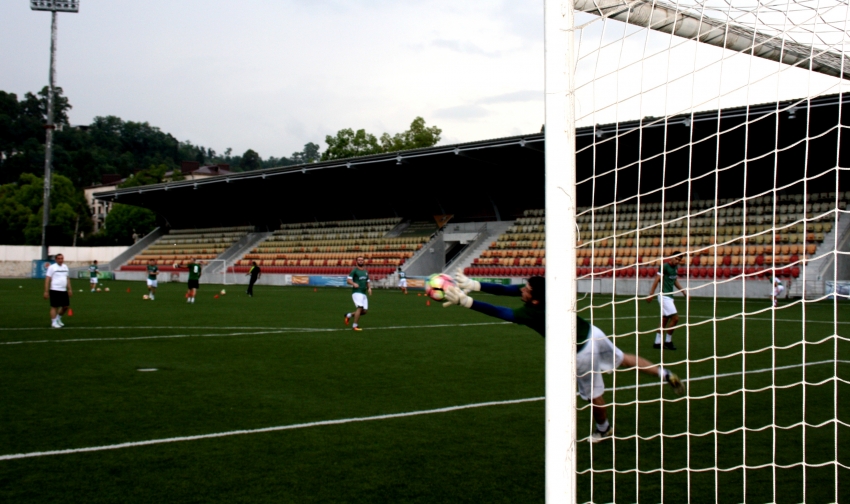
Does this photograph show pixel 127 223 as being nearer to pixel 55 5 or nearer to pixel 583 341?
pixel 55 5

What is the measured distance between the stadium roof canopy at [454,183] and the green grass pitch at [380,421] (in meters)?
13.4

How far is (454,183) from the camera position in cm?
4156

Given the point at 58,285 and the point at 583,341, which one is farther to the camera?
the point at 58,285

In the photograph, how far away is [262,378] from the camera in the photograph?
9586mm

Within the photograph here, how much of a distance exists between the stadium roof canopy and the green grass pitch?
13.4 metres

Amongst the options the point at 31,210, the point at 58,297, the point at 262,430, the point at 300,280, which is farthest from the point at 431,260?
the point at 31,210

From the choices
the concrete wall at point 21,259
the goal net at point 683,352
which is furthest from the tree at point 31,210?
the goal net at point 683,352

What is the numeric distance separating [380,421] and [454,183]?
34900 millimetres

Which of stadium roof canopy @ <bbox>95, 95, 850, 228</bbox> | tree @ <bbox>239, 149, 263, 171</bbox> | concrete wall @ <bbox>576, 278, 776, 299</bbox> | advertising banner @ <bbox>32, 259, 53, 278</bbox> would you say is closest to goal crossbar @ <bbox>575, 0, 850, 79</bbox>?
stadium roof canopy @ <bbox>95, 95, 850, 228</bbox>

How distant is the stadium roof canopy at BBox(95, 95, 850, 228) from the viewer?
85.9ft

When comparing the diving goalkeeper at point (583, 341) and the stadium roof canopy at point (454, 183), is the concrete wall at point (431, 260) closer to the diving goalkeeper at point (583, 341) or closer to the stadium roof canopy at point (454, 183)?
the stadium roof canopy at point (454, 183)

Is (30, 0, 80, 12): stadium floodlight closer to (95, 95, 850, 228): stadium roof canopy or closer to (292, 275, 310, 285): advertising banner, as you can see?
(95, 95, 850, 228): stadium roof canopy

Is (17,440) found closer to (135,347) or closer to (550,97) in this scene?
(550,97)

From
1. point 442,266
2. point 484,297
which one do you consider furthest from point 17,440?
point 442,266
